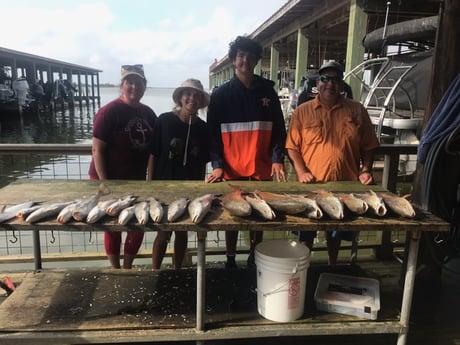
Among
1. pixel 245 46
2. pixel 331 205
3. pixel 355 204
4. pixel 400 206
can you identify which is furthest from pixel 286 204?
pixel 245 46

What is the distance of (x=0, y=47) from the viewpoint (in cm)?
2312

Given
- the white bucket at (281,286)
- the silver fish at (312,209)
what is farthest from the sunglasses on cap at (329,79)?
the white bucket at (281,286)

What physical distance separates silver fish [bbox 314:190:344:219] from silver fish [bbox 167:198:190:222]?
2.62 ft

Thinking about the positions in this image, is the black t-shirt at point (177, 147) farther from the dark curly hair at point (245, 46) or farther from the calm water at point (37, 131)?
the calm water at point (37, 131)

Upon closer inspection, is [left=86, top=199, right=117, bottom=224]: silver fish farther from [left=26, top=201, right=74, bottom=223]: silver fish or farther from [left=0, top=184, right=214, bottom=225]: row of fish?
[left=26, top=201, right=74, bottom=223]: silver fish

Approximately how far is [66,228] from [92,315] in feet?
2.39

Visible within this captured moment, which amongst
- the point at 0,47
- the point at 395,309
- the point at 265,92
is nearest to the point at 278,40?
the point at 265,92

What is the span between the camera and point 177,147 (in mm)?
2920

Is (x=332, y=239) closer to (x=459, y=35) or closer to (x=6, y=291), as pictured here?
(x=459, y=35)

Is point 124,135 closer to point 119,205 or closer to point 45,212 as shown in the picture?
point 119,205

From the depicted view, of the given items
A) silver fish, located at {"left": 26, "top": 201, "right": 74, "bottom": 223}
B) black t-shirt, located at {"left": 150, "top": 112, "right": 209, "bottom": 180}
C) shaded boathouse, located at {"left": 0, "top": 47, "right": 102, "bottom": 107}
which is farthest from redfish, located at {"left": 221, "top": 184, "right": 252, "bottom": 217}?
shaded boathouse, located at {"left": 0, "top": 47, "right": 102, "bottom": 107}

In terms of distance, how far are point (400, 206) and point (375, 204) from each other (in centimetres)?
15

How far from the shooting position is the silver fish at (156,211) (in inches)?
78.8

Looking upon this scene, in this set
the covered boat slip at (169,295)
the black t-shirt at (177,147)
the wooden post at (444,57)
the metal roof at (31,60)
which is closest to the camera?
the covered boat slip at (169,295)
